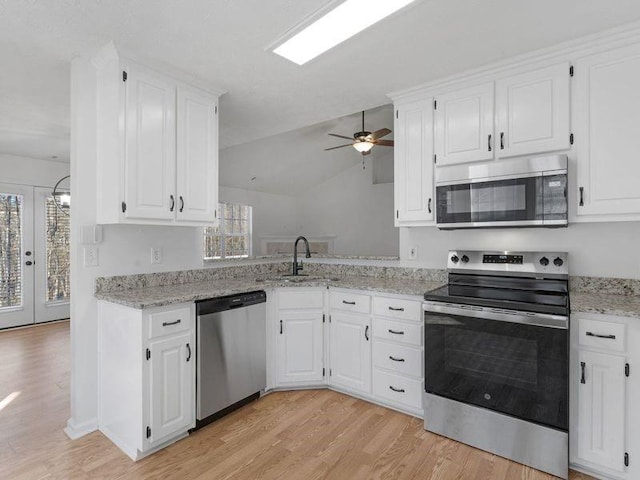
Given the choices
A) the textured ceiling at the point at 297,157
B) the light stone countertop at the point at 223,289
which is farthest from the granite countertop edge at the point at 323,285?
the textured ceiling at the point at 297,157

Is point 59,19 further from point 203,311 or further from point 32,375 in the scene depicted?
point 32,375

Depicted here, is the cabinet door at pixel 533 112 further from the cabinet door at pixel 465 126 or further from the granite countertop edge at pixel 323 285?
the granite countertop edge at pixel 323 285

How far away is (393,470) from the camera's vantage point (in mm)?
1936

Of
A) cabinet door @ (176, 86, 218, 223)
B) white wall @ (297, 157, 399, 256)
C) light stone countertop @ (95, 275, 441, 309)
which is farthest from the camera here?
white wall @ (297, 157, 399, 256)

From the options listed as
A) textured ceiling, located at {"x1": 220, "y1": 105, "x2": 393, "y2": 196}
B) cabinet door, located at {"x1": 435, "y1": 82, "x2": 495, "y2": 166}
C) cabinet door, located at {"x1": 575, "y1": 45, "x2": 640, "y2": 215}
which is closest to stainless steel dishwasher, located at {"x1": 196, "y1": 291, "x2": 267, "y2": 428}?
cabinet door, located at {"x1": 435, "y1": 82, "x2": 495, "y2": 166}

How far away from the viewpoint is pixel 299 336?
9.48 feet

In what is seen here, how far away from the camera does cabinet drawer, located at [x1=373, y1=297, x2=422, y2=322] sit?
2434 mm

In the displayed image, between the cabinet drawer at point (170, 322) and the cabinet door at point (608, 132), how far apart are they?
2501mm

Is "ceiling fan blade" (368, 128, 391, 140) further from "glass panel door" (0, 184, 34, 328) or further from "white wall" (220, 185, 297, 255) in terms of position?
"glass panel door" (0, 184, 34, 328)

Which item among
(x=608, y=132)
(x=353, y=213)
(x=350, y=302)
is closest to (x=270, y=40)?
(x=350, y=302)

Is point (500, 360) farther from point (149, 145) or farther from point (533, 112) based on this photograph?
point (149, 145)

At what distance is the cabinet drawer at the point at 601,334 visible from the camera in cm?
177

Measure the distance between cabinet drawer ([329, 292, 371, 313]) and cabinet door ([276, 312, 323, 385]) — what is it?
0.56ft

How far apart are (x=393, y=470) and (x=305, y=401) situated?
3.13ft
